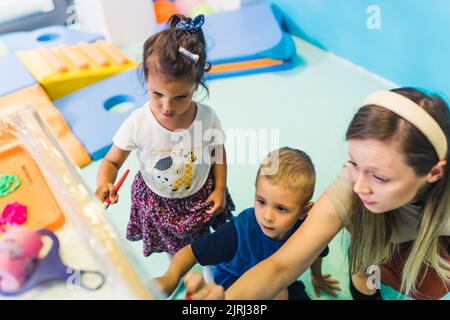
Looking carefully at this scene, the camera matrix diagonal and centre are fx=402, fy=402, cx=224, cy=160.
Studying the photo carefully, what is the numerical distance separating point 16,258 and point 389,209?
1.72 ft

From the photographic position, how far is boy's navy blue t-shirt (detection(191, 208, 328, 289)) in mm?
750

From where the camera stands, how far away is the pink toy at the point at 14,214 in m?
0.57

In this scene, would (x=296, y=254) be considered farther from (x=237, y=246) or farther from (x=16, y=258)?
(x=16, y=258)

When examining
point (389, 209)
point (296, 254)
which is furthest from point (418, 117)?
point (296, 254)

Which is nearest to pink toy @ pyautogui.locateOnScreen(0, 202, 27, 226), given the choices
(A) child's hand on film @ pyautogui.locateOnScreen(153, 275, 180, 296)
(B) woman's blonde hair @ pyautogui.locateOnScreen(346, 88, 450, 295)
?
(A) child's hand on film @ pyautogui.locateOnScreen(153, 275, 180, 296)

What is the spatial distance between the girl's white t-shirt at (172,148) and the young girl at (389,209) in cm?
25

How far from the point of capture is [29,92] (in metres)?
1.46

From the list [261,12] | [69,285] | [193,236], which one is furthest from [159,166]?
[261,12]

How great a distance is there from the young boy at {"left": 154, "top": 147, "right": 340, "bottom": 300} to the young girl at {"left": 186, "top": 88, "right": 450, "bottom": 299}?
55 mm

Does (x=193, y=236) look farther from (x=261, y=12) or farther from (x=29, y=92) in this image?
(x=261, y=12)

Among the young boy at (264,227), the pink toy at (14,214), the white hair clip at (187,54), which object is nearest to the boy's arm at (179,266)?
the young boy at (264,227)

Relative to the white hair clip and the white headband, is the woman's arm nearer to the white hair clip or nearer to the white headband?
the white headband

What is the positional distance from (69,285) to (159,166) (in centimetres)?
34

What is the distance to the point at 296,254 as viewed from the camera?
0.66 meters
